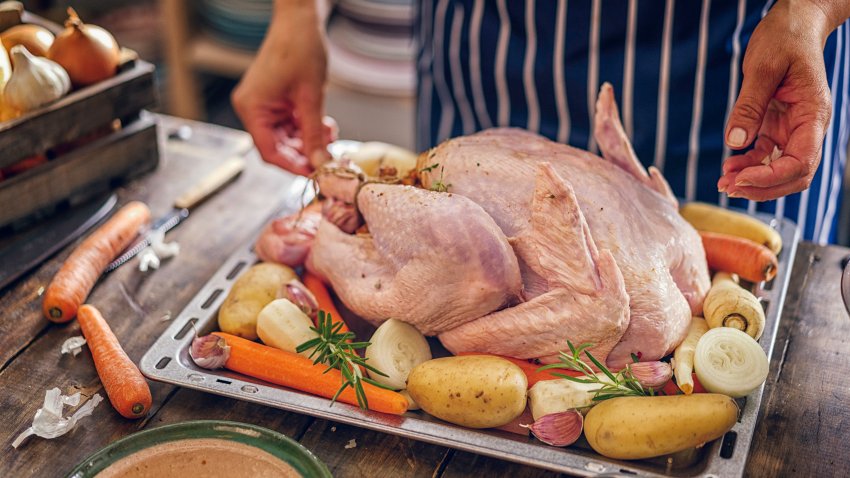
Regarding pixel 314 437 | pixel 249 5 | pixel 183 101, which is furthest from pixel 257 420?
pixel 183 101

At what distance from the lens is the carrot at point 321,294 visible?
1736 mm

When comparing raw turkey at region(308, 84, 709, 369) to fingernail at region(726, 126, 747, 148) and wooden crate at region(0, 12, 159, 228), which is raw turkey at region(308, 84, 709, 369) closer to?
fingernail at region(726, 126, 747, 148)

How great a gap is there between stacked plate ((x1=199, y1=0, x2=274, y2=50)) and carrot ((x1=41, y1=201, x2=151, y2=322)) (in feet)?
7.00

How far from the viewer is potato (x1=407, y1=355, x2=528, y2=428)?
1.41m

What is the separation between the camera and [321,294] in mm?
1775

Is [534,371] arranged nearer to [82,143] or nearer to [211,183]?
[211,183]

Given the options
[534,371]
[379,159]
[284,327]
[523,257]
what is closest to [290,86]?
[379,159]

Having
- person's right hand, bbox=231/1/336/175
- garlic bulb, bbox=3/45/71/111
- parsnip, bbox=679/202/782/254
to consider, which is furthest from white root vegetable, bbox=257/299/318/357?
parsnip, bbox=679/202/782/254

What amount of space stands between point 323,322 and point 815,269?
115cm

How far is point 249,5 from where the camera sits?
4.04 m

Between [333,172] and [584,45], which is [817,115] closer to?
[584,45]

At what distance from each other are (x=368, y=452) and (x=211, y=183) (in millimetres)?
1058

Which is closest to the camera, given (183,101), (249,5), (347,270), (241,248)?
(347,270)

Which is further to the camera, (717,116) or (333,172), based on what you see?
(717,116)
